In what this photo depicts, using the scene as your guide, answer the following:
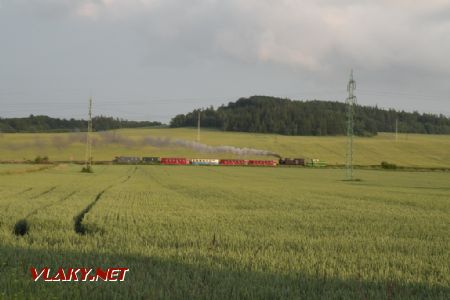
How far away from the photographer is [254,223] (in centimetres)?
1831

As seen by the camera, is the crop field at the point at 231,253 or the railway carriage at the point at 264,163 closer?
the crop field at the point at 231,253

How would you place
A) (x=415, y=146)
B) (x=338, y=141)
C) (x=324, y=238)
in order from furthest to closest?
1. (x=338, y=141)
2. (x=415, y=146)
3. (x=324, y=238)

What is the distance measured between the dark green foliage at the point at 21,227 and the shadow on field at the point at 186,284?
16.3 feet

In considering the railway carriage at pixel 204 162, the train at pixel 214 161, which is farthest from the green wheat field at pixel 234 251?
the train at pixel 214 161

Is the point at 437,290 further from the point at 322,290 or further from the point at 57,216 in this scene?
the point at 57,216

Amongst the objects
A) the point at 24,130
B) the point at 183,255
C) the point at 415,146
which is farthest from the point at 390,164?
the point at 24,130

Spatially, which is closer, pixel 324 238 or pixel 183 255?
pixel 183 255

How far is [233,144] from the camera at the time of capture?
5541 inches

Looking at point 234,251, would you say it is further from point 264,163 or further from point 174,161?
point 264,163

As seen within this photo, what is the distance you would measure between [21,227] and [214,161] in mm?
103776

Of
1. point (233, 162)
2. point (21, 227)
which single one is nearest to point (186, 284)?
point (21, 227)

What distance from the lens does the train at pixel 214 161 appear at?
117250mm

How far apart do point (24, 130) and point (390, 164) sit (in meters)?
129

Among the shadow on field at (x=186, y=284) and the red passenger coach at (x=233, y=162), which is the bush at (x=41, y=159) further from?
the shadow on field at (x=186, y=284)
